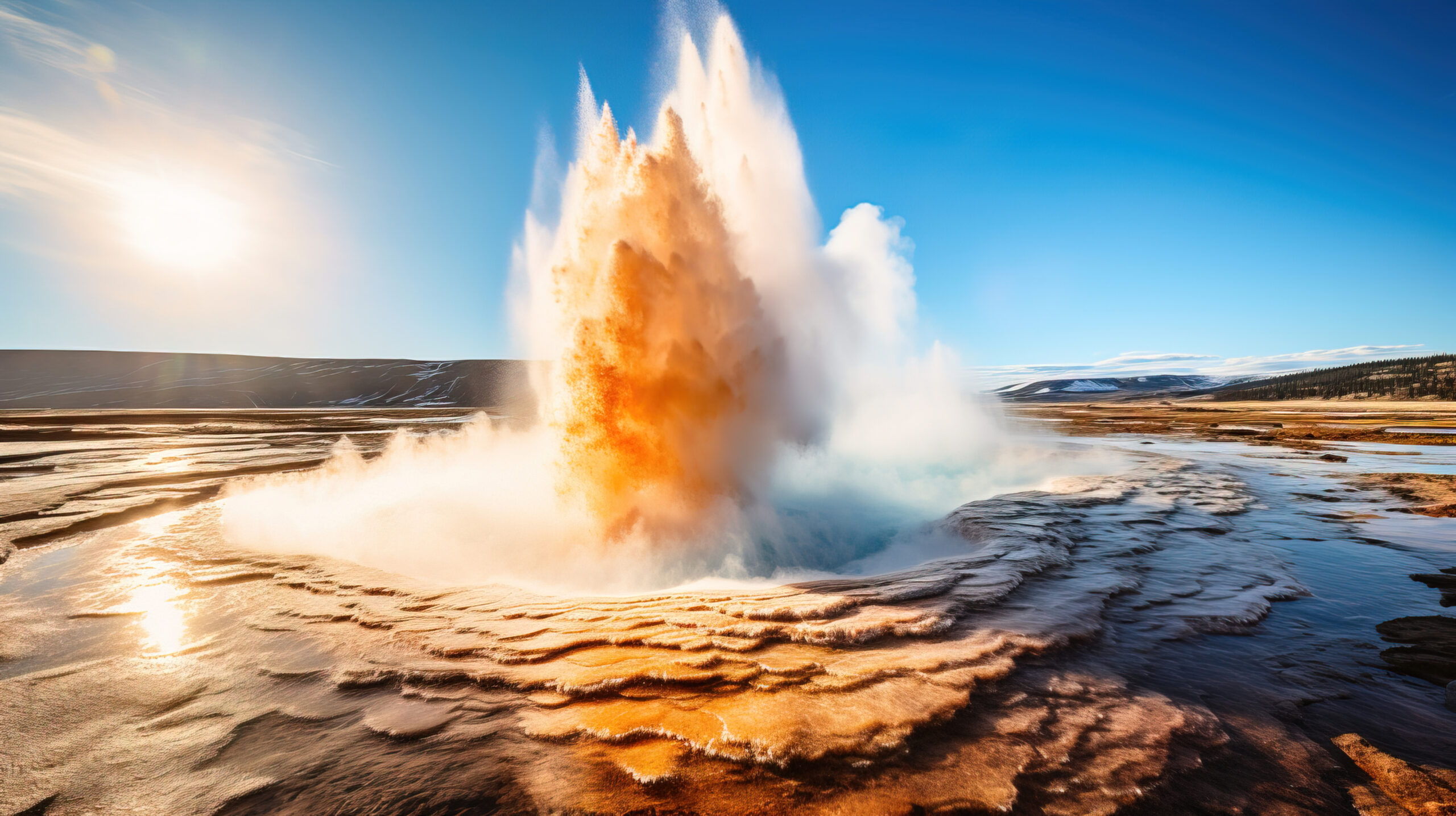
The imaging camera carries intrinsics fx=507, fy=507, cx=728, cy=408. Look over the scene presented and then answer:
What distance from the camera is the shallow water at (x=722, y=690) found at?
3.42 metres

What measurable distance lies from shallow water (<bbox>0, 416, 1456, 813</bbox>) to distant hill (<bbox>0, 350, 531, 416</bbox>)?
385 ft

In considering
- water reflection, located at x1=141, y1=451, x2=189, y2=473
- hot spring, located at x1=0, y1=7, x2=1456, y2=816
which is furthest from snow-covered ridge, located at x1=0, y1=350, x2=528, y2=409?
hot spring, located at x1=0, y1=7, x2=1456, y2=816

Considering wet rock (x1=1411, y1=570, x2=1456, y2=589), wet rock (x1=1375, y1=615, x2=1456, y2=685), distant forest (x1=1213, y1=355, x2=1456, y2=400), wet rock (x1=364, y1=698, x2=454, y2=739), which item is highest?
distant forest (x1=1213, y1=355, x2=1456, y2=400)

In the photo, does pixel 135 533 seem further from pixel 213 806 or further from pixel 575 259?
pixel 213 806

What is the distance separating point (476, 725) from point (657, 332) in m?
7.81

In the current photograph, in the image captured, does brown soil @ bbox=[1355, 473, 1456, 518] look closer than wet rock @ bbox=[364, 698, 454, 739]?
No

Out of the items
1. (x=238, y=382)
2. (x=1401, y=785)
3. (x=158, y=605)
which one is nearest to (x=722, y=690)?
(x=1401, y=785)

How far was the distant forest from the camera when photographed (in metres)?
95.5

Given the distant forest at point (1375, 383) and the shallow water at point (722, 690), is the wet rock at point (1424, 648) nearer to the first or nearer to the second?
the shallow water at point (722, 690)

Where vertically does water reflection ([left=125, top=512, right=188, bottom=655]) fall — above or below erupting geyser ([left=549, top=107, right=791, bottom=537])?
below

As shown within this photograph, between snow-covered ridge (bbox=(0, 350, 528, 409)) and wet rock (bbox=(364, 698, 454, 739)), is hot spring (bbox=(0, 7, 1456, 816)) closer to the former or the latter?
wet rock (bbox=(364, 698, 454, 739))

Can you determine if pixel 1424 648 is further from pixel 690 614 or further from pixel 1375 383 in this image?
pixel 1375 383

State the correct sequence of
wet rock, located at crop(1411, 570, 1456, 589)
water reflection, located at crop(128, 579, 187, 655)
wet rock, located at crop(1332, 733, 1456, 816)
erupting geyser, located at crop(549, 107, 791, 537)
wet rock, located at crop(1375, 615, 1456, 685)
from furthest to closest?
erupting geyser, located at crop(549, 107, 791, 537) < wet rock, located at crop(1411, 570, 1456, 589) < water reflection, located at crop(128, 579, 187, 655) < wet rock, located at crop(1375, 615, 1456, 685) < wet rock, located at crop(1332, 733, 1456, 816)

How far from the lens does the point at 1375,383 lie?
10675 centimetres
